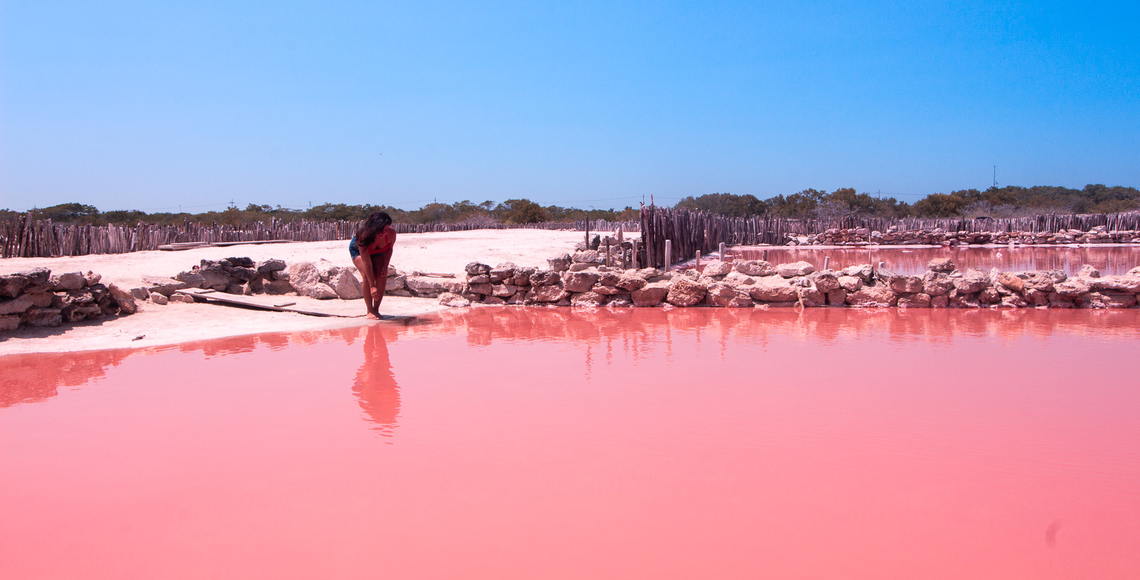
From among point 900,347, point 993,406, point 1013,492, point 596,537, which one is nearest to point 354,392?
point 596,537

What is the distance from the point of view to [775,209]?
55688 mm

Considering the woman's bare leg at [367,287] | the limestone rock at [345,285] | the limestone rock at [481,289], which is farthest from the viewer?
the limestone rock at [481,289]

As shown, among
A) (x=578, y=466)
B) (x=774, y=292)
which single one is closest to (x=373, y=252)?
(x=774, y=292)

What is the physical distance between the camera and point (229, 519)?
2734 mm

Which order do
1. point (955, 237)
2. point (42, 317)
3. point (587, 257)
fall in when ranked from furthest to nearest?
1. point (955, 237)
2. point (587, 257)
3. point (42, 317)

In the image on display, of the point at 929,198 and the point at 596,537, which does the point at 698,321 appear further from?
the point at 929,198

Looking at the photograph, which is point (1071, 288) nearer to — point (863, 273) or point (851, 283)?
point (863, 273)

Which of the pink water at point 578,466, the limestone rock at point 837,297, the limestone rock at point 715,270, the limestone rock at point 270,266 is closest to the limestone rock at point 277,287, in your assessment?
the limestone rock at point 270,266

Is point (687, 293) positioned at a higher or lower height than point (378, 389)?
higher

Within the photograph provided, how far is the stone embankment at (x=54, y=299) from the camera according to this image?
6.64m

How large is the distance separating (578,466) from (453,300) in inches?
273

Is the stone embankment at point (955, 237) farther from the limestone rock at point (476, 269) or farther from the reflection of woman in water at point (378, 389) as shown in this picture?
the reflection of woman in water at point (378, 389)

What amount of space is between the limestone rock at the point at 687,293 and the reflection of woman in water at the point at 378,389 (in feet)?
14.3

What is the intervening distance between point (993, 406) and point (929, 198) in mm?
56387
